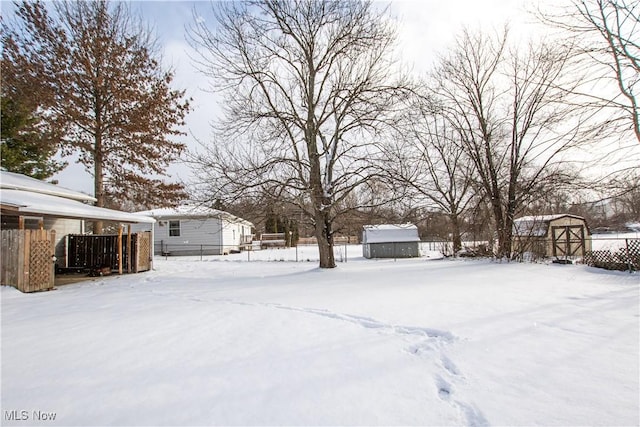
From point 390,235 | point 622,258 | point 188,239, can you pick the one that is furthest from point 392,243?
point 188,239

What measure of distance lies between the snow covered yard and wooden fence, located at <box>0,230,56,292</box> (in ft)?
8.54

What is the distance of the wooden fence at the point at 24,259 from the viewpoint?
27.6 ft

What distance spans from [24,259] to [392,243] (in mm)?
21634

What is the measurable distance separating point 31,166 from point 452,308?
2167 centimetres

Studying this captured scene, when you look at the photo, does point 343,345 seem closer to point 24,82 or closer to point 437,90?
point 437,90

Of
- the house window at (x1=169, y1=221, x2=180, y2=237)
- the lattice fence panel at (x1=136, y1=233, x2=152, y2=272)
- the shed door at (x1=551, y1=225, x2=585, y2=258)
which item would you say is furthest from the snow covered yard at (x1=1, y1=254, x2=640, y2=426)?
the house window at (x1=169, y1=221, x2=180, y2=237)

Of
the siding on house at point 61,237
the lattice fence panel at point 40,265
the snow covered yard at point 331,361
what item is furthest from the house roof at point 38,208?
the siding on house at point 61,237

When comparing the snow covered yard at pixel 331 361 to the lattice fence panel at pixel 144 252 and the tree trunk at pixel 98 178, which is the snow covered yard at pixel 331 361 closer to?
the lattice fence panel at pixel 144 252

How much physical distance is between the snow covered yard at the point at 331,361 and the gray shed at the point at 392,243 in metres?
18.6

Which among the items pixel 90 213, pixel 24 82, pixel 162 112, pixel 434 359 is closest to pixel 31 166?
pixel 24 82

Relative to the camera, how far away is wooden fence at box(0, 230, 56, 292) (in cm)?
841

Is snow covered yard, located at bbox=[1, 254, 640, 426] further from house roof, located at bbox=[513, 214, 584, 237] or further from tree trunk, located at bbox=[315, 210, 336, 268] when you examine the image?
house roof, located at bbox=[513, 214, 584, 237]

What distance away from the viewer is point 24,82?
13.8 meters

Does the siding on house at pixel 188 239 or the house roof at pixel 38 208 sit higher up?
the house roof at pixel 38 208
